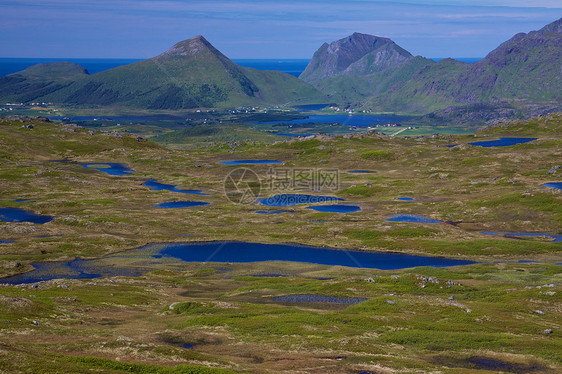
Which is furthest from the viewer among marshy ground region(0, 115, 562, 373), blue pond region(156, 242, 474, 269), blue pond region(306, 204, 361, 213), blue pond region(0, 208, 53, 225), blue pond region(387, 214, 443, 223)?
blue pond region(306, 204, 361, 213)

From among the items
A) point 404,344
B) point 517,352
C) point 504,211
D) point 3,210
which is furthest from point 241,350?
point 3,210

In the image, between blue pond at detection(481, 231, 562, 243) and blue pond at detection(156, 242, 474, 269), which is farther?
blue pond at detection(481, 231, 562, 243)

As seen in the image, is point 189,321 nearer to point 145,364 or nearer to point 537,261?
point 145,364

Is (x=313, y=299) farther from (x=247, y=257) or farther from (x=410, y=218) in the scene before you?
(x=410, y=218)

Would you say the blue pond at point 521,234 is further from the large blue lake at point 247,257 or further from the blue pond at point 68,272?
the blue pond at point 68,272

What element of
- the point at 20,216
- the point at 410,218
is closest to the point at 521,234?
the point at 410,218

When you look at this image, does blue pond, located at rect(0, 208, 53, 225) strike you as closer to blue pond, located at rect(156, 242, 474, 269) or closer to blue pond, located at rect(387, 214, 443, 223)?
blue pond, located at rect(156, 242, 474, 269)

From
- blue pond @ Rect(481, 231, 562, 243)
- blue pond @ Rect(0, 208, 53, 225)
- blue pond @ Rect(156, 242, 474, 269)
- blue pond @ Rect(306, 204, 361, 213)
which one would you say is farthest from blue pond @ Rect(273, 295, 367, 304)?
blue pond @ Rect(0, 208, 53, 225)
